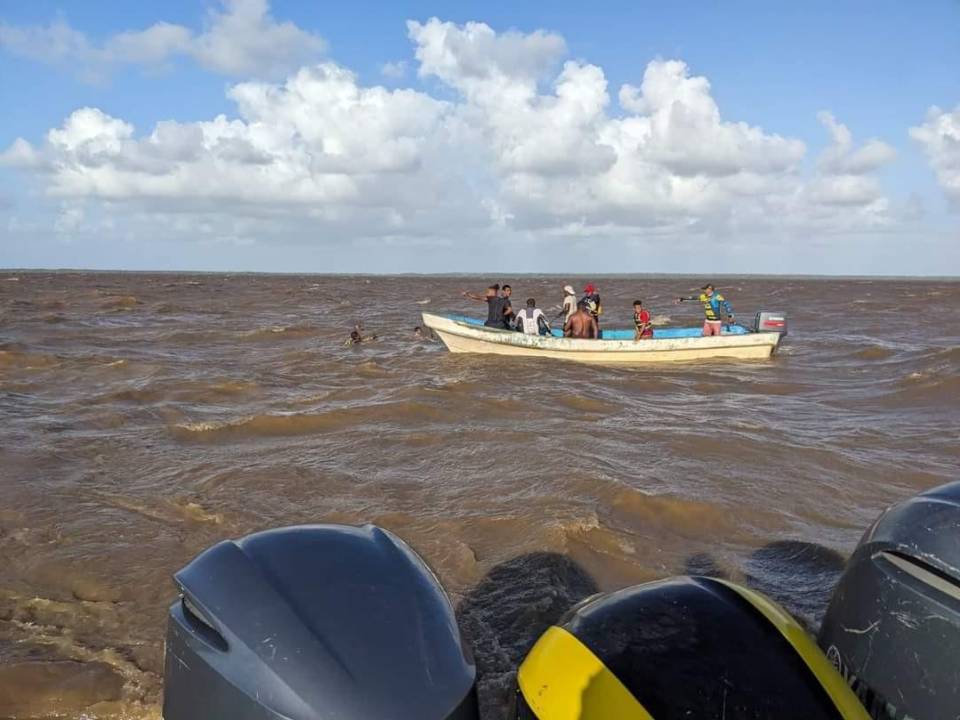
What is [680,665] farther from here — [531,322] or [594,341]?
[531,322]

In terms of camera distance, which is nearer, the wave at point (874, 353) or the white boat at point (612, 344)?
the white boat at point (612, 344)

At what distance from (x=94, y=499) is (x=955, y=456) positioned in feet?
30.6

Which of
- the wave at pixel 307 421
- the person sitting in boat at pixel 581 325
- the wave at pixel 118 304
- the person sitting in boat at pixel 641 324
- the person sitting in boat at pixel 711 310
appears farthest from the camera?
the wave at pixel 118 304

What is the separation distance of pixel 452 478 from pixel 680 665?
576cm

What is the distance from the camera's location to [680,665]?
1.69 m

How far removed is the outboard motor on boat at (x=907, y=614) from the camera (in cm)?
192

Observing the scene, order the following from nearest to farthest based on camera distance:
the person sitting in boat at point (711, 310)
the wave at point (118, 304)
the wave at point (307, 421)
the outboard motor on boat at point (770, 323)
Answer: the wave at point (307, 421), the outboard motor on boat at point (770, 323), the person sitting in boat at point (711, 310), the wave at point (118, 304)

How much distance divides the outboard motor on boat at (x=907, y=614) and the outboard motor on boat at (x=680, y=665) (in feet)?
1.08

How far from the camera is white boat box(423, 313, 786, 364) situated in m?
16.6

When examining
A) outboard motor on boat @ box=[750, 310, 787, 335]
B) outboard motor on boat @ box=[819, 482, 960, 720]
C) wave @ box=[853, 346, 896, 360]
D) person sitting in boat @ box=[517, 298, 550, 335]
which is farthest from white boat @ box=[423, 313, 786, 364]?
outboard motor on boat @ box=[819, 482, 960, 720]

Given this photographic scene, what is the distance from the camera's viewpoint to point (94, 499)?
21.6 ft

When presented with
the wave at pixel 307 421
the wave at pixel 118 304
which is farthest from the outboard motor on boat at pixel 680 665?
the wave at pixel 118 304

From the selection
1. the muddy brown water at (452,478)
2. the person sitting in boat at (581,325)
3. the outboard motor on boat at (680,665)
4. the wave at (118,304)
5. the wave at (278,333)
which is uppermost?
the outboard motor on boat at (680,665)

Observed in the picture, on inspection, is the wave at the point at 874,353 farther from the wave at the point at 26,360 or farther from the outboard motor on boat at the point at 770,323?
the wave at the point at 26,360
